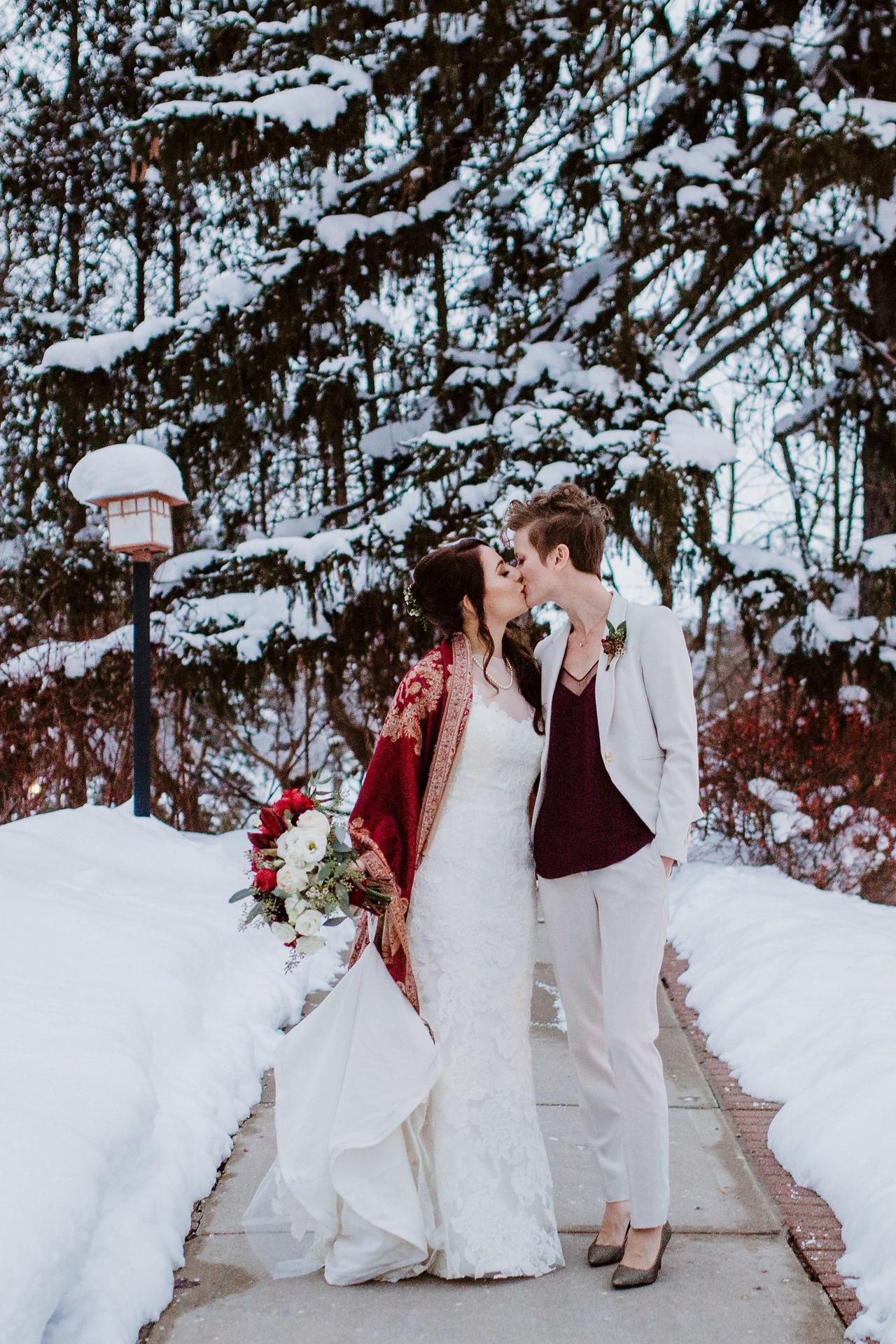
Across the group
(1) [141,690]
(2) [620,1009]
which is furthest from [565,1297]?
(1) [141,690]

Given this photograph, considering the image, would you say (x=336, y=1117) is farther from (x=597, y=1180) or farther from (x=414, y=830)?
(x=597, y=1180)

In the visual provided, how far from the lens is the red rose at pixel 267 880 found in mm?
2924

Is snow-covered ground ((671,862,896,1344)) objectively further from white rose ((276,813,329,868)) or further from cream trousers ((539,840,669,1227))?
white rose ((276,813,329,868))

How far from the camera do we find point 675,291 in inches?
397

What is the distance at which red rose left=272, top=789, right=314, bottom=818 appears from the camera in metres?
2.98

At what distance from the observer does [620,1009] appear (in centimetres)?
287

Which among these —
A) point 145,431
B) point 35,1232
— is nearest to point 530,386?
point 145,431

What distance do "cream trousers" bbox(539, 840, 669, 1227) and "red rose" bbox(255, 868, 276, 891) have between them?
71cm

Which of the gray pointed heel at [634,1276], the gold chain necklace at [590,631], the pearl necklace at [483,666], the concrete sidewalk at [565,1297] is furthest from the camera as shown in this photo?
the pearl necklace at [483,666]

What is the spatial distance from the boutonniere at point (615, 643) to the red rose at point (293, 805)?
86 centimetres

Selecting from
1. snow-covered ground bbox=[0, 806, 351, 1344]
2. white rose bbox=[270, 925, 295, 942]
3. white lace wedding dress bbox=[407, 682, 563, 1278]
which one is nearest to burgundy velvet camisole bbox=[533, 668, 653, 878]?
white lace wedding dress bbox=[407, 682, 563, 1278]

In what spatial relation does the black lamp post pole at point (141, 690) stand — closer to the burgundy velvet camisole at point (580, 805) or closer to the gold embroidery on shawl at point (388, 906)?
the gold embroidery on shawl at point (388, 906)

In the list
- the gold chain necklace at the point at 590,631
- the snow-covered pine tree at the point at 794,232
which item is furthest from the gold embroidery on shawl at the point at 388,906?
the snow-covered pine tree at the point at 794,232

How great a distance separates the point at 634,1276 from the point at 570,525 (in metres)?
1.88
